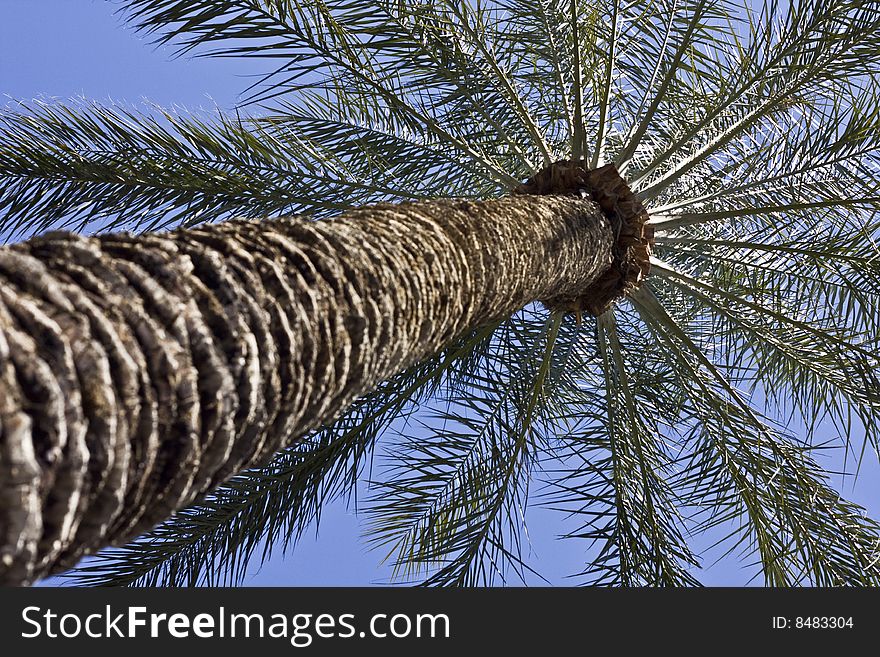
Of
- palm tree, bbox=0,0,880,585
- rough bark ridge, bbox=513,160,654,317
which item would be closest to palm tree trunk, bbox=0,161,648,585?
palm tree, bbox=0,0,880,585

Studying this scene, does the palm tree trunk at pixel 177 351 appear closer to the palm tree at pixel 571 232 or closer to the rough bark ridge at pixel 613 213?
the palm tree at pixel 571 232

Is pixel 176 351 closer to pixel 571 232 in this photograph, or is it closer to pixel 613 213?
pixel 571 232

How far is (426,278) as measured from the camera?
117 inches

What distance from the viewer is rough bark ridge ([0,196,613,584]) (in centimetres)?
151

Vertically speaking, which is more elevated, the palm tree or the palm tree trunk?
the palm tree

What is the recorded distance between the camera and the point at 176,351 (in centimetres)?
185

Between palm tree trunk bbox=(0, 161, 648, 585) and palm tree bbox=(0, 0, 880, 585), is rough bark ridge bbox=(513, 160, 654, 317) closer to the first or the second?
palm tree bbox=(0, 0, 880, 585)

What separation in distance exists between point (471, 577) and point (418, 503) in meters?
0.80

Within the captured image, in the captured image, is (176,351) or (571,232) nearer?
(176,351)

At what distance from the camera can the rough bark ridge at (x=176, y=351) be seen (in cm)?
151

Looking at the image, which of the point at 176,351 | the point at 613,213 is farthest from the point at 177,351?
the point at 613,213

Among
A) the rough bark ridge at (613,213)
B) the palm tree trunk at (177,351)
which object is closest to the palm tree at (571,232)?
the rough bark ridge at (613,213)
